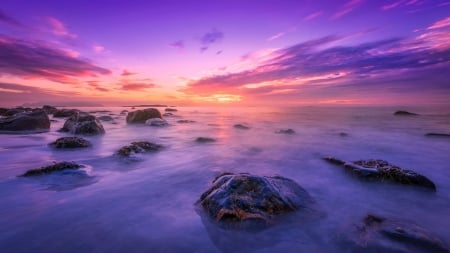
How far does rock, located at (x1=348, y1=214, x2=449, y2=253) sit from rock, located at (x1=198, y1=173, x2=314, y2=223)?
0.90m

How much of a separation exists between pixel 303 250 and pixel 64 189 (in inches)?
161

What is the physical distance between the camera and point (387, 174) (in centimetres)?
496

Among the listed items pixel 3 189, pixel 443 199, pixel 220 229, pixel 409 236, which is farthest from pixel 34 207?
pixel 443 199

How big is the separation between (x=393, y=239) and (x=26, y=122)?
1627 cm

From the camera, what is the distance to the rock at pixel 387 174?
469cm

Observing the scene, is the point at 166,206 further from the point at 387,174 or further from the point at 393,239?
the point at 387,174

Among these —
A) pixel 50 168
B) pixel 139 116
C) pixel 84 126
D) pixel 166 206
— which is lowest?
pixel 166 206

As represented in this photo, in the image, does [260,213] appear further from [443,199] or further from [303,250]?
[443,199]

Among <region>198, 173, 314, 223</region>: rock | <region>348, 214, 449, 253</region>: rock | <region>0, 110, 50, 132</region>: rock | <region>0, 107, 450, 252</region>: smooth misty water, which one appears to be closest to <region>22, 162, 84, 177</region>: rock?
<region>0, 107, 450, 252</region>: smooth misty water

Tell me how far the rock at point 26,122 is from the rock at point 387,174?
15.2m

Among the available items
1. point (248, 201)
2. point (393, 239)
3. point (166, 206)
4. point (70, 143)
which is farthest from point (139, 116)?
point (393, 239)

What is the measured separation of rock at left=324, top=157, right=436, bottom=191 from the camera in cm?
469

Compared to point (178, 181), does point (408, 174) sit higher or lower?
higher

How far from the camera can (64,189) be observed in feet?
13.9
